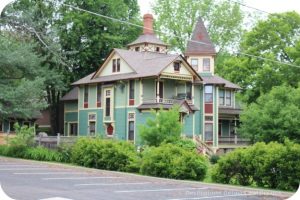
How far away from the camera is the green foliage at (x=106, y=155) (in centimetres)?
2290

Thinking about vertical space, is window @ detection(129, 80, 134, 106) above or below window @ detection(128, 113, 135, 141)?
above

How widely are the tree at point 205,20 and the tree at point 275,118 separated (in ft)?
71.1

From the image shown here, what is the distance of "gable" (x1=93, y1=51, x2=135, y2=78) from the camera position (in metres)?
39.1

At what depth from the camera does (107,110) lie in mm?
40906

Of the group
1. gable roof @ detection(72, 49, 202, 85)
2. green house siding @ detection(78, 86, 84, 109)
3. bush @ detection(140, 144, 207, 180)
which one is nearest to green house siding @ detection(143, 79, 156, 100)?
gable roof @ detection(72, 49, 202, 85)

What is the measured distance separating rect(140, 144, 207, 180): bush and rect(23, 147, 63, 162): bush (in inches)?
318

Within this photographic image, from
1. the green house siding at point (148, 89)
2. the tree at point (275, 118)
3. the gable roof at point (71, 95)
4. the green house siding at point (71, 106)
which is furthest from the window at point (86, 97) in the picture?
the tree at point (275, 118)

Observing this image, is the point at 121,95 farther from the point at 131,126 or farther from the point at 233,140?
the point at 233,140

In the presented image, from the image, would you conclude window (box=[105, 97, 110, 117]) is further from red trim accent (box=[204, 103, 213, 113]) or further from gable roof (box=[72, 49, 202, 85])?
red trim accent (box=[204, 103, 213, 113])

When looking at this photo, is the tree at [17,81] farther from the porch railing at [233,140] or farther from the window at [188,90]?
the porch railing at [233,140]

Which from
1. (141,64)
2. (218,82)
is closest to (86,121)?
(141,64)

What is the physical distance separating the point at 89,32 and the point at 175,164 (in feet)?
94.4

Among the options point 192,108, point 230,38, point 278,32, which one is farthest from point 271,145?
point 230,38

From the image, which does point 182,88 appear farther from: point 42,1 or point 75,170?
point 75,170
